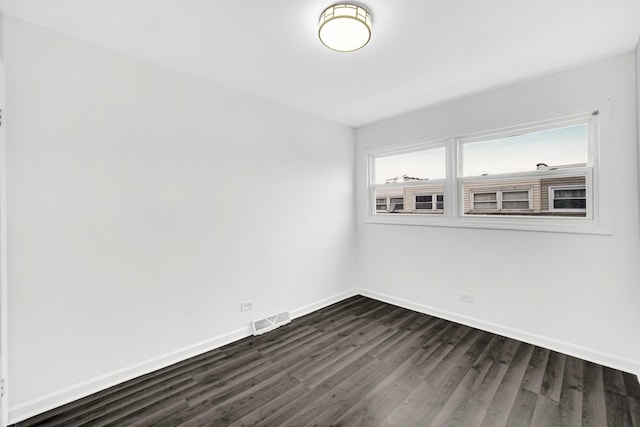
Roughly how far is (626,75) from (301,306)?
Answer: 3806 mm

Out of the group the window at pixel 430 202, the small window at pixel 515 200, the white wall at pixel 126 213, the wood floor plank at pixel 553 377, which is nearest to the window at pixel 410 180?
the window at pixel 430 202

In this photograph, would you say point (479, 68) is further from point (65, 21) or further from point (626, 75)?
point (65, 21)

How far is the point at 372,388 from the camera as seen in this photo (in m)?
2.11

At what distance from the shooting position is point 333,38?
1869 mm

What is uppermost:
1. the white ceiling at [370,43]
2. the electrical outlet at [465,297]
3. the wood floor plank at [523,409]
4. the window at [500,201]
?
the white ceiling at [370,43]

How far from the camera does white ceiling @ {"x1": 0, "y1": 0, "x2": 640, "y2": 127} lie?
1.72 meters

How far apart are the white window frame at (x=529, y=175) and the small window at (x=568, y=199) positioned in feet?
0.16

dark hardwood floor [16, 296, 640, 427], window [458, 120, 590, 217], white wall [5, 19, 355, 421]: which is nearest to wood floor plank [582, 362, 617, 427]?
dark hardwood floor [16, 296, 640, 427]

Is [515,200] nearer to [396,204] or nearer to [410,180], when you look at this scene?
[410,180]

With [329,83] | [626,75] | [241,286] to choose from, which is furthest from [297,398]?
[626,75]

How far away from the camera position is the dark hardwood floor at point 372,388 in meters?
1.80

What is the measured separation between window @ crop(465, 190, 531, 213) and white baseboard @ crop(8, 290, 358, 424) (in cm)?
290

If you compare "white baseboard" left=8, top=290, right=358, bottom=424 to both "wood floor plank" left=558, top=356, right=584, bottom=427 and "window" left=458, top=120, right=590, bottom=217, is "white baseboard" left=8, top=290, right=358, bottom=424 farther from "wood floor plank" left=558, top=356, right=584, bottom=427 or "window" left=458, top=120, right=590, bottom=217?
"window" left=458, top=120, right=590, bottom=217

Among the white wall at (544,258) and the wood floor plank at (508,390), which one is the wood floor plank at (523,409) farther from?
the white wall at (544,258)
